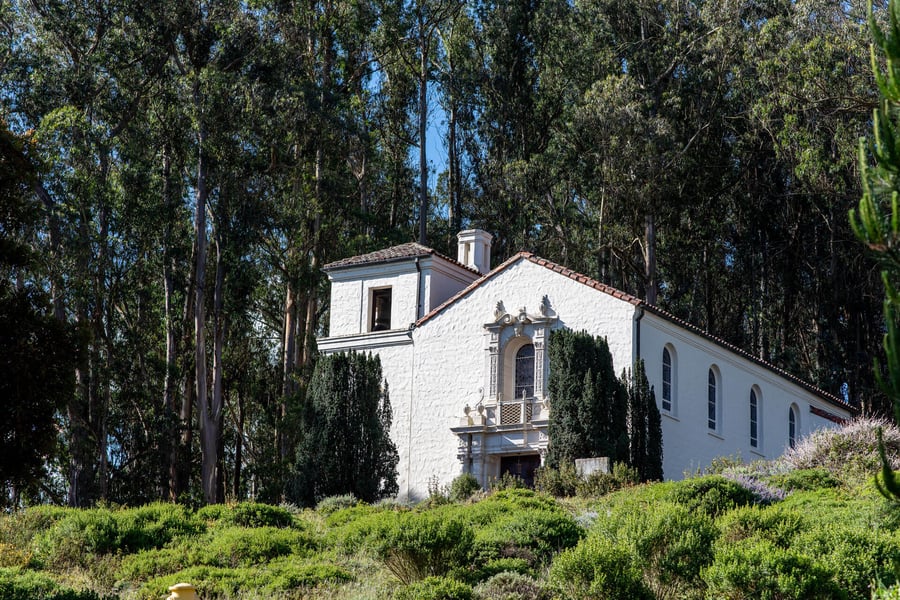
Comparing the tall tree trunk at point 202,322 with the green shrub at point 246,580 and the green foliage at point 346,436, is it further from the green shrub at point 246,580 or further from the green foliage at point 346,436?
the green shrub at point 246,580

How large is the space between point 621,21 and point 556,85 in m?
4.36

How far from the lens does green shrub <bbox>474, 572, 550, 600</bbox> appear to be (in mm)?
15367

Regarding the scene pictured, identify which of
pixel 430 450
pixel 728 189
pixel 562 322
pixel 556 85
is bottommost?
pixel 430 450

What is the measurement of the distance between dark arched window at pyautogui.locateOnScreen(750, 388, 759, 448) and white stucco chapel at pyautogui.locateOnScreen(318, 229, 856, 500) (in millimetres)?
43

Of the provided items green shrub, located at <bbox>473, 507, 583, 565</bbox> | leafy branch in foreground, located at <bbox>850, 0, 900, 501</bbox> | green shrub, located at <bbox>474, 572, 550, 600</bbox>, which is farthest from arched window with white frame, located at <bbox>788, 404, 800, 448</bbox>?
leafy branch in foreground, located at <bbox>850, 0, 900, 501</bbox>

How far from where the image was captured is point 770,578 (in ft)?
43.5

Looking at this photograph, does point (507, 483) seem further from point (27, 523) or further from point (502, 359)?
point (27, 523)

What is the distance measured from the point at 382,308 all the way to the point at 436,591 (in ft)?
71.2

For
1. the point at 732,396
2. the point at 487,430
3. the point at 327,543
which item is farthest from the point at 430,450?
the point at 327,543

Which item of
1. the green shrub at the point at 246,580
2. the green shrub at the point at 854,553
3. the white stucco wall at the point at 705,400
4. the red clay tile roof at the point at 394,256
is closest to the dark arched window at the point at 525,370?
the white stucco wall at the point at 705,400

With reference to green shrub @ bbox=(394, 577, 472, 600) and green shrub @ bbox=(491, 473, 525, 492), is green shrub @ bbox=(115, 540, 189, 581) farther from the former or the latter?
green shrub @ bbox=(491, 473, 525, 492)

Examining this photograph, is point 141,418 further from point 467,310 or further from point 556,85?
point 556,85

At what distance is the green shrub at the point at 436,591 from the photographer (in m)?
14.5

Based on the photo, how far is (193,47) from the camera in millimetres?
38938
